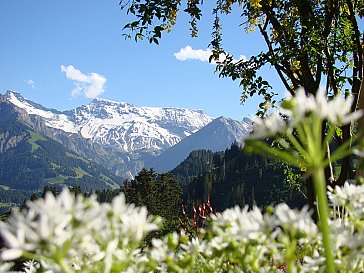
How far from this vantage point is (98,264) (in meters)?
1.60


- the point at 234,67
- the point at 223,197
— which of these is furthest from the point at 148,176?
the point at 234,67

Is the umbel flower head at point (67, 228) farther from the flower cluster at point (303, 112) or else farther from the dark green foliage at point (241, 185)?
the dark green foliage at point (241, 185)

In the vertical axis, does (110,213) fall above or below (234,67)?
below

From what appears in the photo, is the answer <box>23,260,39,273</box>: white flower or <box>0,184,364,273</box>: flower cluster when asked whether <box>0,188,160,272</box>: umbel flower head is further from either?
<box>23,260,39,273</box>: white flower

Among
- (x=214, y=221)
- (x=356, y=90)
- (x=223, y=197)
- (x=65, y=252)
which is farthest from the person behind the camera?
(x=223, y=197)

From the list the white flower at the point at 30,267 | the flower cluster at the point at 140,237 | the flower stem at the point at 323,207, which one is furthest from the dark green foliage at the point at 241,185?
the flower stem at the point at 323,207

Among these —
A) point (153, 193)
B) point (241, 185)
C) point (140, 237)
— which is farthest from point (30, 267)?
point (241, 185)

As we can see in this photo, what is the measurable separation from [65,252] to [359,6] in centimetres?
764

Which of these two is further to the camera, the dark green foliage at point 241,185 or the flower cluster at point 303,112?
the dark green foliage at point 241,185

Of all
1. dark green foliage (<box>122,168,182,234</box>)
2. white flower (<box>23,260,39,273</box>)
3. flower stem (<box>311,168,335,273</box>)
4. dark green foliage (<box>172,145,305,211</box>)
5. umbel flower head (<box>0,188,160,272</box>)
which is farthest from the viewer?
dark green foliage (<box>172,145,305,211</box>)

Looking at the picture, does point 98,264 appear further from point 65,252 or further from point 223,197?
point 223,197

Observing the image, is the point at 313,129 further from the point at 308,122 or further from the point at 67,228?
the point at 67,228

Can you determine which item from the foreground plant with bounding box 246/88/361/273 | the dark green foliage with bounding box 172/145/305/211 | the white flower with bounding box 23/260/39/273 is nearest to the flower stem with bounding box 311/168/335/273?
the foreground plant with bounding box 246/88/361/273

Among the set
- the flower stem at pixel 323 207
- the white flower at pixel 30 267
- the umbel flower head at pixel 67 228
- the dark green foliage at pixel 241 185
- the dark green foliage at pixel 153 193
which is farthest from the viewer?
the dark green foliage at pixel 241 185
